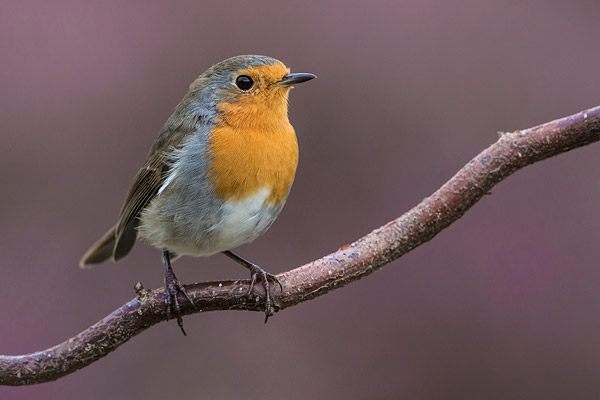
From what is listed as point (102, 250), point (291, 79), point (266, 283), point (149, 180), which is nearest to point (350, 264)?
point (266, 283)

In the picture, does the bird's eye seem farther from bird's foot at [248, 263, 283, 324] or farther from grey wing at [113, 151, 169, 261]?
bird's foot at [248, 263, 283, 324]

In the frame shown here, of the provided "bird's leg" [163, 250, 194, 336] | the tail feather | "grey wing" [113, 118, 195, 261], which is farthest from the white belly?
the tail feather

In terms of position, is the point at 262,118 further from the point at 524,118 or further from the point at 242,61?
the point at 524,118

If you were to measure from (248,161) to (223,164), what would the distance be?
0.09 metres

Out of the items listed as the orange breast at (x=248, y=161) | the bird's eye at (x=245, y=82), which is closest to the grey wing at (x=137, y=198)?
the orange breast at (x=248, y=161)

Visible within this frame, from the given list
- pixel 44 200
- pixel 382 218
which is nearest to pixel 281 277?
pixel 382 218

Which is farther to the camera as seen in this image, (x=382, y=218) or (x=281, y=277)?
(x=382, y=218)

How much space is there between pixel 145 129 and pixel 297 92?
2.81 ft

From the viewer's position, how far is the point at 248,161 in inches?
103

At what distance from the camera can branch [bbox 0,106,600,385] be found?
2066 mm

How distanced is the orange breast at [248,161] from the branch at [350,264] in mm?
394

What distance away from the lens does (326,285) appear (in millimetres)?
2303

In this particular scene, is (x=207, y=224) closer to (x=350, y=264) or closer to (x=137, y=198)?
(x=137, y=198)

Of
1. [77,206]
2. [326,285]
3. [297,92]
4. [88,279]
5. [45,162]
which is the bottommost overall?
[326,285]
